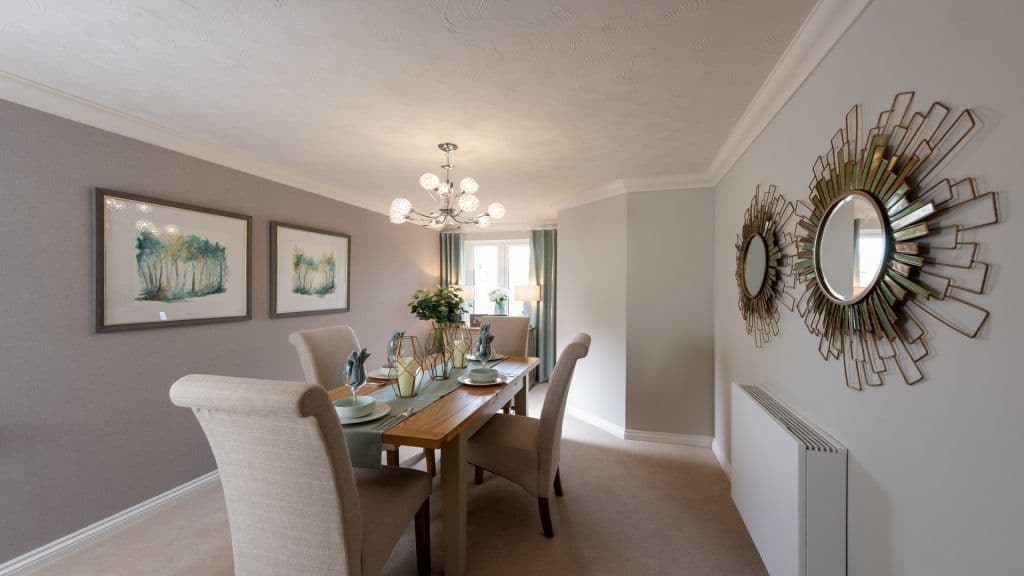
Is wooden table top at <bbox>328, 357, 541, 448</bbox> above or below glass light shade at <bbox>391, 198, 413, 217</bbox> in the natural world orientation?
below

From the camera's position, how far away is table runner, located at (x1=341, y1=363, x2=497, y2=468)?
5.16 ft

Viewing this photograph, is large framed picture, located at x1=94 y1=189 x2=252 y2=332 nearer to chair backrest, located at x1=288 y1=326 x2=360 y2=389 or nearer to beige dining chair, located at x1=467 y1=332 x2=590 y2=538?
chair backrest, located at x1=288 y1=326 x2=360 y2=389

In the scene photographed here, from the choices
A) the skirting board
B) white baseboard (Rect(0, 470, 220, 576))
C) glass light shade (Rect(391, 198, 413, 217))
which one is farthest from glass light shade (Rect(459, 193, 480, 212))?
white baseboard (Rect(0, 470, 220, 576))

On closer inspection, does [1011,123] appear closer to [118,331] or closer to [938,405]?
[938,405]

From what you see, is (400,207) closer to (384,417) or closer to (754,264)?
(384,417)

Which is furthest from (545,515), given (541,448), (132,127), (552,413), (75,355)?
(132,127)

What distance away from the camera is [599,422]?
3.89 metres

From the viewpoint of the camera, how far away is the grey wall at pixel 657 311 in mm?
3361

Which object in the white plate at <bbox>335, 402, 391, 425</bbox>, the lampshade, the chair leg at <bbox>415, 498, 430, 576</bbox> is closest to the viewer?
the white plate at <bbox>335, 402, 391, 425</bbox>

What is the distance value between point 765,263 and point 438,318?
72.0 inches

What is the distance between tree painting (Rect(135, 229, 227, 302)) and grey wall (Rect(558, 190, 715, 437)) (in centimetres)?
313

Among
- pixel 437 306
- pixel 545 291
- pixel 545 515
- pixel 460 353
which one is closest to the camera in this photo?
pixel 545 515

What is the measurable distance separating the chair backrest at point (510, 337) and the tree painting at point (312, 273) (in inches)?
63.4

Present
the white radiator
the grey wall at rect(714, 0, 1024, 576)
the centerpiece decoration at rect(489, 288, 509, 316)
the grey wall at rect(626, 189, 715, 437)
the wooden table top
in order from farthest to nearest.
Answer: the centerpiece decoration at rect(489, 288, 509, 316) → the grey wall at rect(626, 189, 715, 437) → the wooden table top → the white radiator → the grey wall at rect(714, 0, 1024, 576)
